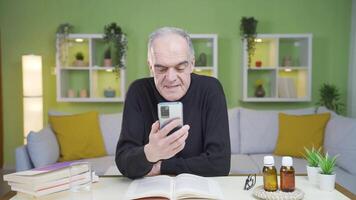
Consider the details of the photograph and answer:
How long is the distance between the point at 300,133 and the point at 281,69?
1254 mm

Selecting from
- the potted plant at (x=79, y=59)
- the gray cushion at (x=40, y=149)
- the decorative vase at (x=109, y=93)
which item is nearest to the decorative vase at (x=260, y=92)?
the decorative vase at (x=109, y=93)

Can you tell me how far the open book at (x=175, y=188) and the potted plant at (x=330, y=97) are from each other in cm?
352

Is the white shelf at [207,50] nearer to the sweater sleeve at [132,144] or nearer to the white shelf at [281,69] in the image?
the white shelf at [281,69]

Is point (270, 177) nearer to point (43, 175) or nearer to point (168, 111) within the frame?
point (168, 111)

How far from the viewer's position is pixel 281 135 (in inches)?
136

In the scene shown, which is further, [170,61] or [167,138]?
[170,61]

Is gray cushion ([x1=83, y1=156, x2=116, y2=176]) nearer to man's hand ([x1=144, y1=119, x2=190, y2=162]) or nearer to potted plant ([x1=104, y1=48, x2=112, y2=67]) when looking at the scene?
potted plant ([x1=104, y1=48, x2=112, y2=67])

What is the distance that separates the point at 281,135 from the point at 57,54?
2.58 meters

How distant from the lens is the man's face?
1215 millimetres

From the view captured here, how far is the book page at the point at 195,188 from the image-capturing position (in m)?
1.06

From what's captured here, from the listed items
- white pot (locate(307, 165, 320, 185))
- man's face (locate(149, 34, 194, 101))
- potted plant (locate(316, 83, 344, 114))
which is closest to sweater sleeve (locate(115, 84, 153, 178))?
man's face (locate(149, 34, 194, 101))

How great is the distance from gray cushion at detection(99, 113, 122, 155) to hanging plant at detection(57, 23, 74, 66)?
3.61 ft

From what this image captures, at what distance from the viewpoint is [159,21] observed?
4543mm

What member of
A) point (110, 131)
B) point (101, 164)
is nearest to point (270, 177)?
point (101, 164)
